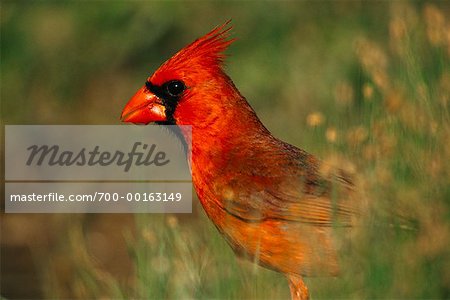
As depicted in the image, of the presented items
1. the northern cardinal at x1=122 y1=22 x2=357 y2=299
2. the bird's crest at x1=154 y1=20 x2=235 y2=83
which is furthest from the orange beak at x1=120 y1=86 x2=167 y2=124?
the bird's crest at x1=154 y1=20 x2=235 y2=83

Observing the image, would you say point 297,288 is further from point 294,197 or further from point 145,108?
point 145,108

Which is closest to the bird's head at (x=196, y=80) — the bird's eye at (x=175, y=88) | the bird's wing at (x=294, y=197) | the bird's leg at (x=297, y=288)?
the bird's eye at (x=175, y=88)

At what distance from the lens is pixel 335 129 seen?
3064mm

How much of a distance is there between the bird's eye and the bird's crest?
2.0 inches

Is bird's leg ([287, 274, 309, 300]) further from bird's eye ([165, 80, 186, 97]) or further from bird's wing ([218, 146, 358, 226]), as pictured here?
bird's eye ([165, 80, 186, 97])

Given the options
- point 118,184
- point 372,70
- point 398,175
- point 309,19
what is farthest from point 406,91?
point 309,19

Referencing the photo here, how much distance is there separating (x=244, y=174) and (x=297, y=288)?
16.6 inches

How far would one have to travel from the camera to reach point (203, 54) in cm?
342

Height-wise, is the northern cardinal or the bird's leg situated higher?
the northern cardinal

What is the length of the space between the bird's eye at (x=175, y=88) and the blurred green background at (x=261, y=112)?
1.25 feet

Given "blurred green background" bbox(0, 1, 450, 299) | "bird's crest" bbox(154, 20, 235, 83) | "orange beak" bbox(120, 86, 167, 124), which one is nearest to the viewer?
"blurred green background" bbox(0, 1, 450, 299)

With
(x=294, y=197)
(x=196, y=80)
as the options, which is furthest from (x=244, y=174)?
(x=196, y=80)

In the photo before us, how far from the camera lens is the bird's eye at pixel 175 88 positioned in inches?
137

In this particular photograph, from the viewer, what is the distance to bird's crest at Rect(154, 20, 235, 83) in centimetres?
342
